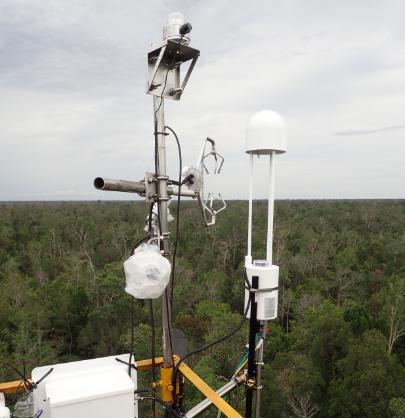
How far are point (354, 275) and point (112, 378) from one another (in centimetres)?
3076

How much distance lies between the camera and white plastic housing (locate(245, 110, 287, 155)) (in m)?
2.49

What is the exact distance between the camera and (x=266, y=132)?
8.17 ft

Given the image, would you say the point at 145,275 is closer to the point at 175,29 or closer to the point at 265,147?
the point at 265,147

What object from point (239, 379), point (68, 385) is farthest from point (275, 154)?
point (68, 385)

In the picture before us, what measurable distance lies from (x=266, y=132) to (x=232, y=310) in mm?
28101

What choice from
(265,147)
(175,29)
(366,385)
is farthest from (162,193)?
(366,385)

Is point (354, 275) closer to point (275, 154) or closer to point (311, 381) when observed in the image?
point (311, 381)

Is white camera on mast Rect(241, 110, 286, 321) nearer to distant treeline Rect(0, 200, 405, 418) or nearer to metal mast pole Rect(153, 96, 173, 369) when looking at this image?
metal mast pole Rect(153, 96, 173, 369)

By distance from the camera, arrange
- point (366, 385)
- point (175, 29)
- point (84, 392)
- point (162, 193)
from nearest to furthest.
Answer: point (84, 392) → point (175, 29) → point (162, 193) → point (366, 385)

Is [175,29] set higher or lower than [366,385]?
higher

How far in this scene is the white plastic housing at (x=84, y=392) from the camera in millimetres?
2033

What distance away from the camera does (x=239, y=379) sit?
8.32 feet

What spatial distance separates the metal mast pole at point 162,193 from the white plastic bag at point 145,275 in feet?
1.23

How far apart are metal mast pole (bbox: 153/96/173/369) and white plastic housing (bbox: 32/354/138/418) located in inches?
15.9
